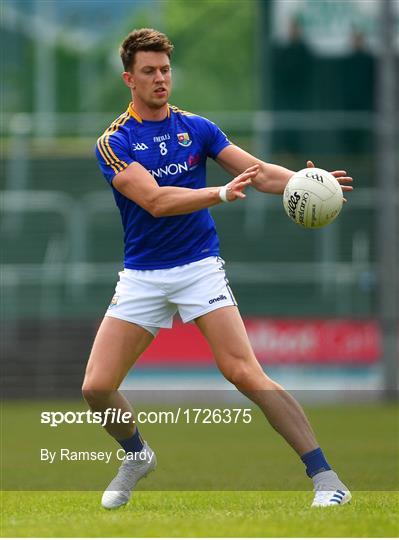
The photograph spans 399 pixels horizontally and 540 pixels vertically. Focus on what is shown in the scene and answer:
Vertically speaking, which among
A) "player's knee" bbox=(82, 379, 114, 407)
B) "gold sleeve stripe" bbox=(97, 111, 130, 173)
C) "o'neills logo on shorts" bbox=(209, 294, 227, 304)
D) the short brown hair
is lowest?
"player's knee" bbox=(82, 379, 114, 407)

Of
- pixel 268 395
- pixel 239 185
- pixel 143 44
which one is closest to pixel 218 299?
pixel 268 395

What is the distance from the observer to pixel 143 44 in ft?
24.3

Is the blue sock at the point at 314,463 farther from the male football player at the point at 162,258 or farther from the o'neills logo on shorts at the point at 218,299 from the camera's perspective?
the o'neills logo on shorts at the point at 218,299

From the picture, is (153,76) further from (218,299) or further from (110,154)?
(218,299)

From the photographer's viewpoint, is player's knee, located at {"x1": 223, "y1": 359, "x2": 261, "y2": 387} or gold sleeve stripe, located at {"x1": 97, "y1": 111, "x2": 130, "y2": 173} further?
gold sleeve stripe, located at {"x1": 97, "y1": 111, "x2": 130, "y2": 173}

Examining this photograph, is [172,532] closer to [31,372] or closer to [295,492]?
[295,492]

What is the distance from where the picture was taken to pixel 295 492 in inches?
322

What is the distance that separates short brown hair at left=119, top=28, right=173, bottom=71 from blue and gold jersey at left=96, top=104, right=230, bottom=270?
34 cm

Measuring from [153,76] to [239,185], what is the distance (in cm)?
92

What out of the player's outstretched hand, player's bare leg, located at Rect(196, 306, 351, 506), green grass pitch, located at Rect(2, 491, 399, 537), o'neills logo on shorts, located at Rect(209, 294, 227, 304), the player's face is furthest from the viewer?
the player's face

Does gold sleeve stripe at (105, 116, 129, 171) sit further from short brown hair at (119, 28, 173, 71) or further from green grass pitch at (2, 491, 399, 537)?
green grass pitch at (2, 491, 399, 537)

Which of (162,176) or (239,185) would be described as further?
(162,176)

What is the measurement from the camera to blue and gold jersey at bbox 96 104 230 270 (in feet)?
24.3

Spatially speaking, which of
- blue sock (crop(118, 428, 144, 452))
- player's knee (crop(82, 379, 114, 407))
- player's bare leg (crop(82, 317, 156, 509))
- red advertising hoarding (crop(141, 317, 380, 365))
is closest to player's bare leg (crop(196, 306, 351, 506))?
player's bare leg (crop(82, 317, 156, 509))
